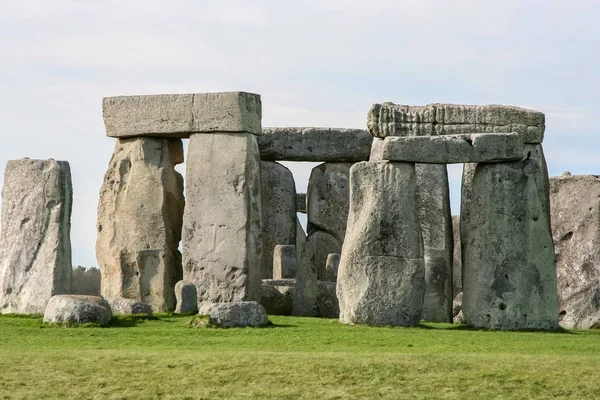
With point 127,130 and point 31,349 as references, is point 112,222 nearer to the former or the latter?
point 127,130

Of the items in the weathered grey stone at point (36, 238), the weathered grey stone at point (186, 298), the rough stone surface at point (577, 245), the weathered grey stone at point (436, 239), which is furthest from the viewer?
the rough stone surface at point (577, 245)

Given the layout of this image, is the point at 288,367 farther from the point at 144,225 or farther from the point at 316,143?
the point at 316,143

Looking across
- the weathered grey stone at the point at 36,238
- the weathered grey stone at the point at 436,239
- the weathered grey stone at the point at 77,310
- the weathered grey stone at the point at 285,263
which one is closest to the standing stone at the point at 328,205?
the weathered grey stone at the point at 285,263

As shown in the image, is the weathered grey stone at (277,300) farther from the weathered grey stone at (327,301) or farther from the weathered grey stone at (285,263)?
the weathered grey stone at (285,263)

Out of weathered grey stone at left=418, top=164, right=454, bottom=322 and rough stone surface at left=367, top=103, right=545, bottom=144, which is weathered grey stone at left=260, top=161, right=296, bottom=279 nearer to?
weathered grey stone at left=418, top=164, right=454, bottom=322

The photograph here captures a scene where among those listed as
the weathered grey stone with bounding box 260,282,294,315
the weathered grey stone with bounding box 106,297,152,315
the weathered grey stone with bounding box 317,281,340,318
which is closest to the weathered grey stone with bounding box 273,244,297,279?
the weathered grey stone with bounding box 260,282,294,315

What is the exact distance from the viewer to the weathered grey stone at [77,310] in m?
20.2

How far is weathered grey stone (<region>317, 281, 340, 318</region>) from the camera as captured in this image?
952 inches

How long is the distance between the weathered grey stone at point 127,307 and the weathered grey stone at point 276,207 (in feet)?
23.0

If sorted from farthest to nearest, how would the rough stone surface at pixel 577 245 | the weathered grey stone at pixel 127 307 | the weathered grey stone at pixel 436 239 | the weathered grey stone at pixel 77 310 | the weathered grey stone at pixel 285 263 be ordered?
1. the weathered grey stone at pixel 285 263
2. the rough stone surface at pixel 577 245
3. the weathered grey stone at pixel 436 239
4. the weathered grey stone at pixel 127 307
5. the weathered grey stone at pixel 77 310

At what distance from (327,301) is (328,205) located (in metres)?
5.78

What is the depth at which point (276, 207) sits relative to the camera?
29.5m

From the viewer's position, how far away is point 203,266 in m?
24.5

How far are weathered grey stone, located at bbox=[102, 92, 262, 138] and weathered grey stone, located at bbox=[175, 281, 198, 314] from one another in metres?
2.45
